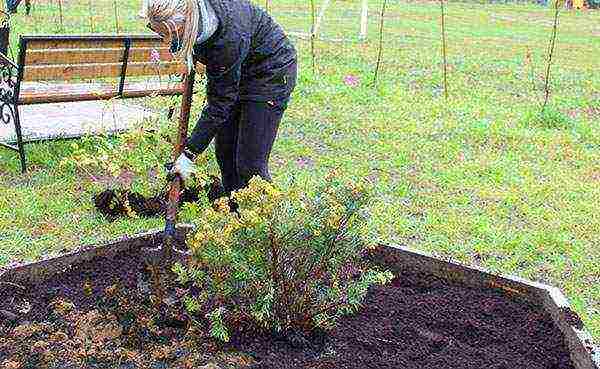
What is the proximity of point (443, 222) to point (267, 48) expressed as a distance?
234 cm

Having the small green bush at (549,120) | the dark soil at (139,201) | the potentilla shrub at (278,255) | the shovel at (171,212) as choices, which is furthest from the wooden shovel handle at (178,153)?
the small green bush at (549,120)

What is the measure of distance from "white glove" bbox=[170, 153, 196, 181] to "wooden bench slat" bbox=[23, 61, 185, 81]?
2993 mm

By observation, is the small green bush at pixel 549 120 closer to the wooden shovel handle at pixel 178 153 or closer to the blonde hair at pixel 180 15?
the wooden shovel handle at pixel 178 153

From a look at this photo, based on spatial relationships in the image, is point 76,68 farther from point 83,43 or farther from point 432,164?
point 432,164

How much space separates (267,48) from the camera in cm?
454

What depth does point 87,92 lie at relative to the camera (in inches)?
291

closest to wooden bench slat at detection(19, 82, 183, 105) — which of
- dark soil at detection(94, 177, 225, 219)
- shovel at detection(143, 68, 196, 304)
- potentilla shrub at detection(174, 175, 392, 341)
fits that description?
dark soil at detection(94, 177, 225, 219)

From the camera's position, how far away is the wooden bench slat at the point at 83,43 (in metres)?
6.60

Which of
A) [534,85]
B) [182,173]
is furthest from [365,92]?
[182,173]

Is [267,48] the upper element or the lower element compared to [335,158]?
upper

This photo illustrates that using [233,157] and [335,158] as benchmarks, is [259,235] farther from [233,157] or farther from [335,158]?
[335,158]

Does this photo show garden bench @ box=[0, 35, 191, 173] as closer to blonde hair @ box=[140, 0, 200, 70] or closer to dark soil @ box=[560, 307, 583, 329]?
blonde hair @ box=[140, 0, 200, 70]

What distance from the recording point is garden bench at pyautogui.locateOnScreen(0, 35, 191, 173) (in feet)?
21.9

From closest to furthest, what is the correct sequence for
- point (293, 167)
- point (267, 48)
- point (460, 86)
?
point (267, 48) → point (293, 167) → point (460, 86)
